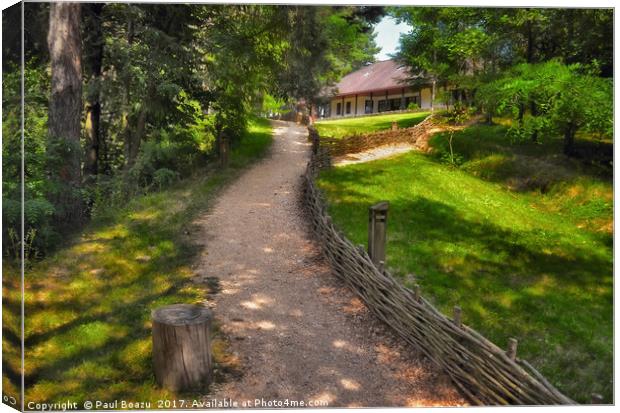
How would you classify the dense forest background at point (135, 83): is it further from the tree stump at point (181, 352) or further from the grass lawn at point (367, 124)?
the grass lawn at point (367, 124)

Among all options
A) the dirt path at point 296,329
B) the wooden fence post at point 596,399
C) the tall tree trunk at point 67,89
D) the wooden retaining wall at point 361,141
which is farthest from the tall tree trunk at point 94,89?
the wooden fence post at point 596,399

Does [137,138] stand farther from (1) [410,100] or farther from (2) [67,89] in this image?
(1) [410,100]

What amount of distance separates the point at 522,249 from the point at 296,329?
3074mm

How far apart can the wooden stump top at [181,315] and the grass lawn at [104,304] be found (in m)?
0.61

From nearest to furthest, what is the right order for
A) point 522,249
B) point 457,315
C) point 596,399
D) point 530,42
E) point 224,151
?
1. point 596,399
2. point 457,315
3. point 530,42
4. point 522,249
5. point 224,151

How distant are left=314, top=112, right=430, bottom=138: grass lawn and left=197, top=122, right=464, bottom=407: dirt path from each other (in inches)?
258

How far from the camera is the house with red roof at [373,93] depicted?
14820 mm

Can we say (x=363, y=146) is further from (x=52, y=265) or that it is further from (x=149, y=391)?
(x=149, y=391)

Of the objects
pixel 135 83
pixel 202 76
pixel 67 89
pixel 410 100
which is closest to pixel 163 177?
pixel 135 83

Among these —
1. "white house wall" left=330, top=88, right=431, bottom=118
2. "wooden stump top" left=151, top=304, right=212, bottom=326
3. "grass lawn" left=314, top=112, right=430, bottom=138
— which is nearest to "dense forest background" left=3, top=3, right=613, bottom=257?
"wooden stump top" left=151, top=304, right=212, bottom=326

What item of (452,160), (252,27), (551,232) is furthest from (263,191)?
(551,232)

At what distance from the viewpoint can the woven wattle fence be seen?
409cm

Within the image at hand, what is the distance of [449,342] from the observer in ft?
16.0

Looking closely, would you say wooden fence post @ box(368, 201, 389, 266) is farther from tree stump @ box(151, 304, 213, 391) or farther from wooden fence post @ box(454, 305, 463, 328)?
tree stump @ box(151, 304, 213, 391)
